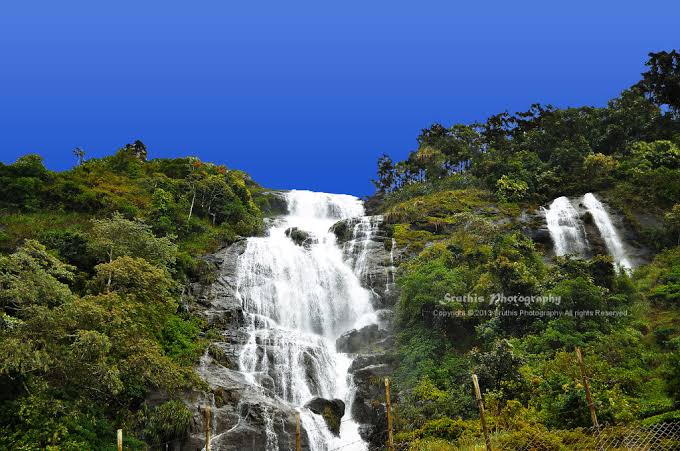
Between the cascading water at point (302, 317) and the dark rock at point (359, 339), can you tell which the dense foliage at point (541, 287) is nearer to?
the dark rock at point (359, 339)

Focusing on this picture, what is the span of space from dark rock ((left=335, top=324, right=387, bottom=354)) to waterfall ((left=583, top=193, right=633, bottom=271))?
12.5 m

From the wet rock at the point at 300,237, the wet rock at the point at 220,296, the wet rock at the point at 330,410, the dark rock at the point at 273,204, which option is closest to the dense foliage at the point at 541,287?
the wet rock at the point at 330,410

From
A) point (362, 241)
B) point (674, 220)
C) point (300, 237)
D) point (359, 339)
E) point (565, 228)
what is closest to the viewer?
point (359, 339)

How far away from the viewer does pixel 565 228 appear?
32250 mm

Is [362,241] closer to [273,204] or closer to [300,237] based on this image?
[300,237]

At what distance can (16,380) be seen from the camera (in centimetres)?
1529

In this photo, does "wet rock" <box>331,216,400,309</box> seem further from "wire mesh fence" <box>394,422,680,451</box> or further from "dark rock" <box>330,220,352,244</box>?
"wire mesh fence" <box>394,422,680,451</box>

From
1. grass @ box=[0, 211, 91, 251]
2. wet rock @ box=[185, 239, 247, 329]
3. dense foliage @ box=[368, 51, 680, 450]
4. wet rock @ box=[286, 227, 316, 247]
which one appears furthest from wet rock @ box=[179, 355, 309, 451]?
wet rock @ box=[286, 227, 316, 247]

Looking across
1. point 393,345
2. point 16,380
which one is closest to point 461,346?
point 393,345

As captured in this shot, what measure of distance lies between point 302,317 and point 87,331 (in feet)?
46.1

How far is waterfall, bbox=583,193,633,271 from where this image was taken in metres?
29.3

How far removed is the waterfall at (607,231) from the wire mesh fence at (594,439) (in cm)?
1610

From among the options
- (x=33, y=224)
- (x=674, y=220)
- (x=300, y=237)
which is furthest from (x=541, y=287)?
(x=33, y=224)

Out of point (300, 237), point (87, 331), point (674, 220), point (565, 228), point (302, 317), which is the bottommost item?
point (87, 331)
